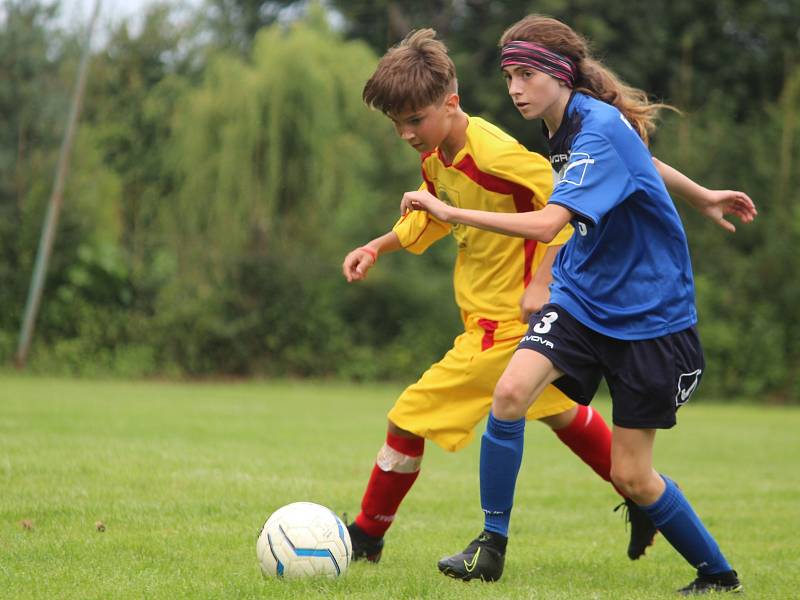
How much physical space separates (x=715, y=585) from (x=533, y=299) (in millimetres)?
1309

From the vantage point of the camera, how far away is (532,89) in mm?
4035

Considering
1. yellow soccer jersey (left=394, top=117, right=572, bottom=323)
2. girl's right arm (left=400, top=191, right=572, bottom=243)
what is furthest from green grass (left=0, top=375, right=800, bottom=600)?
girl's right arm (left=400, top=191, right=572, bottom=243)

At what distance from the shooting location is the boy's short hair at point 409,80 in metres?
4.24

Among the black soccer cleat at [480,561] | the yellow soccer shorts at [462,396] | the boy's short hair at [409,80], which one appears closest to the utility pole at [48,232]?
the yellow soccer shorts at [462,396]

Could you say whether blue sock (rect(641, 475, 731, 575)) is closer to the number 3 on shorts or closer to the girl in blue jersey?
the girl in blue jersey

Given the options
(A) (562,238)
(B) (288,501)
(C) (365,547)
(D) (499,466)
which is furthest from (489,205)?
(B) (288,501)

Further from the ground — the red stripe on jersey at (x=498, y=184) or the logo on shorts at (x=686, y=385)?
the red stripe on jersey at (x=498, y=184)

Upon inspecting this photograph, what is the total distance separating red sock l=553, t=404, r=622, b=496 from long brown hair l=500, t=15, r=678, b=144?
1358mm

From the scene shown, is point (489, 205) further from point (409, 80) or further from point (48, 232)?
point (48, 232)

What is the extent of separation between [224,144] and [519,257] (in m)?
16.0

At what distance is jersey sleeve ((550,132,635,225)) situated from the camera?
12.2ft

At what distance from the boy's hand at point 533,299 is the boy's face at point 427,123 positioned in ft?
2.35

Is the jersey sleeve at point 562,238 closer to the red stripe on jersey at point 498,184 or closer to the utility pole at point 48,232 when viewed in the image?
the red stripe on jersey at point 498,184

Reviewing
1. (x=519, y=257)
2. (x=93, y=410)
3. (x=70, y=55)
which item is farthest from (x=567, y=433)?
(x=70, y=55)
